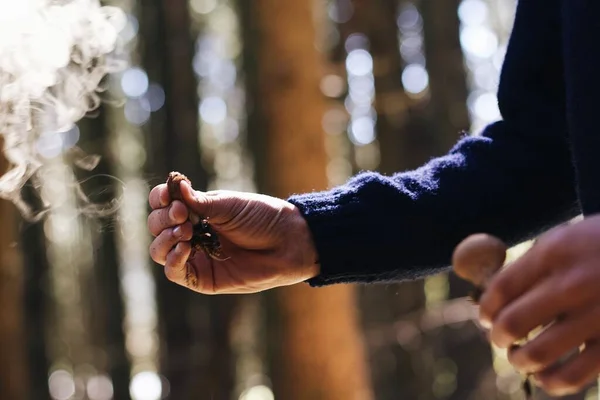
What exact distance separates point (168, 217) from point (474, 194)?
35 cm

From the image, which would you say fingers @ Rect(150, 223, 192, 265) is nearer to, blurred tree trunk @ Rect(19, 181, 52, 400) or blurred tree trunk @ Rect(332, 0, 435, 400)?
blurred tree trunk @ Rect(19, 181, 52, 400)

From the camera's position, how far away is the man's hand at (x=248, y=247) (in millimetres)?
807

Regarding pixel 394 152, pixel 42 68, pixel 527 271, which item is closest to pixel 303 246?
pixel 527 271

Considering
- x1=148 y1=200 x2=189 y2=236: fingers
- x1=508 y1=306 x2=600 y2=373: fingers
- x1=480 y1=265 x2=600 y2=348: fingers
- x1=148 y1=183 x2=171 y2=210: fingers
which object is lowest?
x1=508 y1=306 x2=600 y2=373: fingers

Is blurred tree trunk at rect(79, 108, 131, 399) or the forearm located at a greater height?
the forearm

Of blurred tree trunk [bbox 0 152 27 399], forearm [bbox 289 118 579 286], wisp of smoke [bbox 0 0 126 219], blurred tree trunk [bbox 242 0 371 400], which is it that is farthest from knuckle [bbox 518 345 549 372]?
blurred tree trunk [bbox 0 152 27 399]

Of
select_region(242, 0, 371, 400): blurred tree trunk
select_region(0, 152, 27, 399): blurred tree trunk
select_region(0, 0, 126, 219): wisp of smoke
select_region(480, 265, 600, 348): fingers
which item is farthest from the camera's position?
select_region(0, 152, 27, 399): blurred tree trunk

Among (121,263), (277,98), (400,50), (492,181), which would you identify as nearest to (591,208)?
(492,181)

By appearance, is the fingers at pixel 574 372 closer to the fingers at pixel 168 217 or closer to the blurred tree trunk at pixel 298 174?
the fingers at pixel 168 217

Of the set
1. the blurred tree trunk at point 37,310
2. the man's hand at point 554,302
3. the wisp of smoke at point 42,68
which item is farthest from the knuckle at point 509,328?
the blurred tree trunk at point 37,310

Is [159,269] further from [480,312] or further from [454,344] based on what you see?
[480,312]

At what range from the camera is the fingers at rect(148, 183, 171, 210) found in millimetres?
785

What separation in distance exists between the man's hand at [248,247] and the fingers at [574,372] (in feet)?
1.27

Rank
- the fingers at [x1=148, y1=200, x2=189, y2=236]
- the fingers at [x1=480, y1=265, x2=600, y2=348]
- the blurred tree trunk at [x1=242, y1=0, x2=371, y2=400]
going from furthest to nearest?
1. the blurred tree trunk at [x1=242, y1=0, x2=371, y2=400]
2. the fingers at [x1=148, y1=200, x2=189, y2=236]
3. the fingers at [x1=480, y1=265, x2=600, y2=348]
